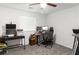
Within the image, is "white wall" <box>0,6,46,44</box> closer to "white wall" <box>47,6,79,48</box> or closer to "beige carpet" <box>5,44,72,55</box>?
"white wall" <box>47,6,79,48</box>

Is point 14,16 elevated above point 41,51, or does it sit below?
above

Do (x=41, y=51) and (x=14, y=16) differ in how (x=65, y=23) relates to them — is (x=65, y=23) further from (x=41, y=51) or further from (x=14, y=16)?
(x=14, y=16)

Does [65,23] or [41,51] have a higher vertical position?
[65,23]

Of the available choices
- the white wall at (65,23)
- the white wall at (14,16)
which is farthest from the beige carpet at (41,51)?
the white wall at (14,16)

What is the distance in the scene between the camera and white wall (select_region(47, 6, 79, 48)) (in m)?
0.96

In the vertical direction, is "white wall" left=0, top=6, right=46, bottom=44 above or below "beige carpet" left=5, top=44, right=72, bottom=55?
above

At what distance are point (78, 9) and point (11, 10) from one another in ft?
2.87

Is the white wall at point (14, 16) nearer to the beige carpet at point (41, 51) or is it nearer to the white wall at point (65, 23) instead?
the white wall at point (65, 23)

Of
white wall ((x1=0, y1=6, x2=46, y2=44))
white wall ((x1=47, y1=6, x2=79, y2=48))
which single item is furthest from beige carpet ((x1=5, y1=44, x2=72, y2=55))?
white wall ((x1=0, y1=6, x2=46, y2=44))

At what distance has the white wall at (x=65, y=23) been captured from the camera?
958 mm

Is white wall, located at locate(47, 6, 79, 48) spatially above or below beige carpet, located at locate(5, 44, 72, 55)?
above

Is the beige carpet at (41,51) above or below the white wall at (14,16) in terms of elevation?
below

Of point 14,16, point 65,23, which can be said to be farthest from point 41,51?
point 14,16

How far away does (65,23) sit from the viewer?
104cm
